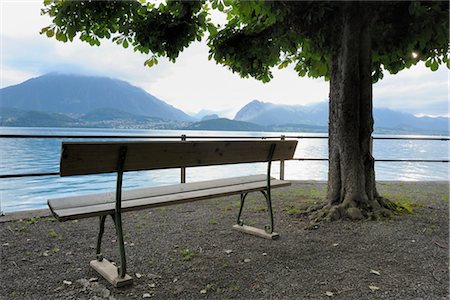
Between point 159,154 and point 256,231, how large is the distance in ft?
5.14

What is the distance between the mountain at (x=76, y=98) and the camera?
139500 mm

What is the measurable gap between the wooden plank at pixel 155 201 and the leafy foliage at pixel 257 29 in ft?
6.66

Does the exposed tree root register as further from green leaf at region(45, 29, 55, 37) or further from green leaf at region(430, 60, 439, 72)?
green leaf at region(45, 29, 55, 37)

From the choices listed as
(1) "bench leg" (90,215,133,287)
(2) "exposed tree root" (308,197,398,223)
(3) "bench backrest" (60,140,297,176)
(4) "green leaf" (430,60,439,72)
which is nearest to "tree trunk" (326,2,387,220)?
(2) "exposed tree root" (308,197,398,223)

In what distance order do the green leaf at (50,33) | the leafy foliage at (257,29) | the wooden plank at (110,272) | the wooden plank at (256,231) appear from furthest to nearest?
the green leaf at (50,33) → the leafy foliage at (257,29) → the wooden plank at (256,231) → the wooden plank at (110,272)

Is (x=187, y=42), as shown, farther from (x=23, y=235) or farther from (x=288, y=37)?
(x=23, y=235)

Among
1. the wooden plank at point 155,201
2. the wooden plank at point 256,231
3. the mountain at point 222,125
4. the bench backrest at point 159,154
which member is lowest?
the wooden plank at point 256,231

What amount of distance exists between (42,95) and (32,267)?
575ft

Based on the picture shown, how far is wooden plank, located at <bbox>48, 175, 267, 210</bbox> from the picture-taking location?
8.08 ft

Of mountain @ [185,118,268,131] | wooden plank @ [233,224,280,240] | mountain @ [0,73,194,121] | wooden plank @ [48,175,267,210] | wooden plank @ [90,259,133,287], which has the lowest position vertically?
wooden plank @ [90,259,133,287]

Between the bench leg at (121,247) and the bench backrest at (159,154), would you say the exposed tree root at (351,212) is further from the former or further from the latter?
the bench leg at (121,247)

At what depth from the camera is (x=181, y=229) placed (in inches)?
149

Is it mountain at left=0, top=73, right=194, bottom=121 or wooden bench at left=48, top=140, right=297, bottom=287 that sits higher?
mountain at left=0, top=73, right=194, bottom=121

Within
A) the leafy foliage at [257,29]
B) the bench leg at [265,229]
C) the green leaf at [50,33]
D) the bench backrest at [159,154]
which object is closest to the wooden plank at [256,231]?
the bench leg at [265,229]
